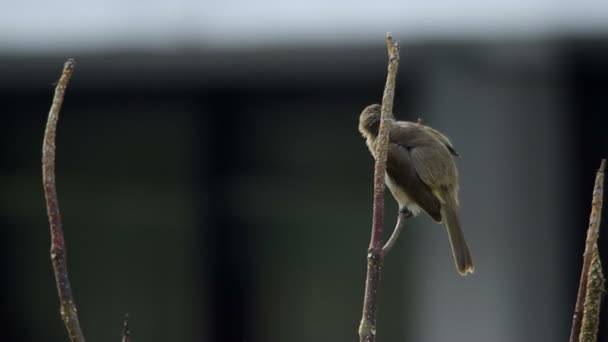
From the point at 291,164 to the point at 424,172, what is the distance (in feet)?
17.0

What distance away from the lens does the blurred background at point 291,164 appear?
8227 mm

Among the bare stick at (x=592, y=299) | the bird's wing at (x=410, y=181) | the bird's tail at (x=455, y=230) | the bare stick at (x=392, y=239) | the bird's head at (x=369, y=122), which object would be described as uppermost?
the bird's head at (x=369, y=122)

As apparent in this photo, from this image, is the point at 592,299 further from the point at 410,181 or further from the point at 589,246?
the point at 410,181

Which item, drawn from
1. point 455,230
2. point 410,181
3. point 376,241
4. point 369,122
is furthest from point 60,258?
point 455,230

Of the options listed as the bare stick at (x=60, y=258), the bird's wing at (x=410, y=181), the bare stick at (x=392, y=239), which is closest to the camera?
the bare stick at (x=60, y=258)

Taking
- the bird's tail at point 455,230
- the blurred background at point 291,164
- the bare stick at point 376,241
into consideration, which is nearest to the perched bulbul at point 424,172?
the bird's tail at point 455,230

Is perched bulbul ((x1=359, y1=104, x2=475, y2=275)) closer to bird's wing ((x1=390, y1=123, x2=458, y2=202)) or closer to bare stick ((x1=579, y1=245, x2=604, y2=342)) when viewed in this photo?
bird's wing ((x1=390, y1=123, x2=458, y2=202))

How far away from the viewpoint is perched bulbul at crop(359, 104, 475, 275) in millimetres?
3453

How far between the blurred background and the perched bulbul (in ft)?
15.0

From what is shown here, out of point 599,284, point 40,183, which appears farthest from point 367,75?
point 599,284

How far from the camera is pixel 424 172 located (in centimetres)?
348

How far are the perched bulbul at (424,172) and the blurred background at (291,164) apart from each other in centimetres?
456

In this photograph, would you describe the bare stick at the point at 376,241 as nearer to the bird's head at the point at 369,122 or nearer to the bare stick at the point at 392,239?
the bare stick at the point at 392,239

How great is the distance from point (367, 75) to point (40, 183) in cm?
235
